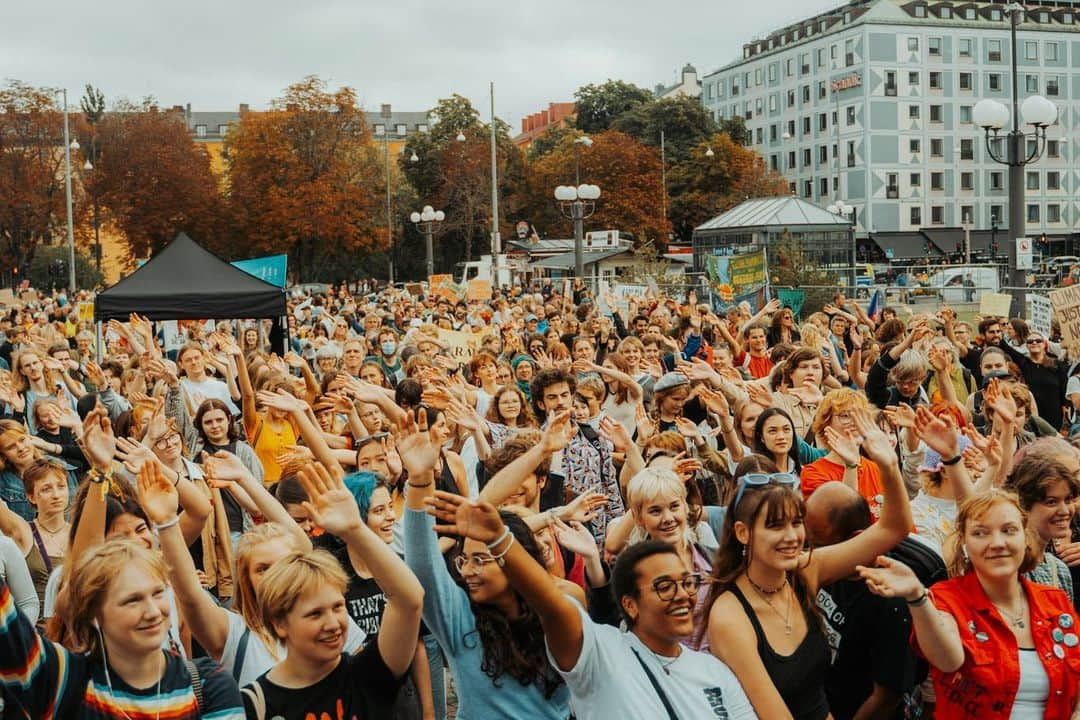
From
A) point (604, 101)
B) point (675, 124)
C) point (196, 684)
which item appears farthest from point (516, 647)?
point (604, 101)

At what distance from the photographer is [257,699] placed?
3510mm

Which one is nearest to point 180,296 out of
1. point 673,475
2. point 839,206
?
point 673,475

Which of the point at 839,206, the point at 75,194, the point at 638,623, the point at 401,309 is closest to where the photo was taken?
the point at 638,623

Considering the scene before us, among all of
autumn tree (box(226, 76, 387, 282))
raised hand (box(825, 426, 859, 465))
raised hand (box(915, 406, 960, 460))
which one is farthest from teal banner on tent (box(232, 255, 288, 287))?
autumn tree (box(226, 76, 387, 282))

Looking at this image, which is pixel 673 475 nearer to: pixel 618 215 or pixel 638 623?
pixel 638 623

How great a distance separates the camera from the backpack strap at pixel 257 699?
3.49 metres

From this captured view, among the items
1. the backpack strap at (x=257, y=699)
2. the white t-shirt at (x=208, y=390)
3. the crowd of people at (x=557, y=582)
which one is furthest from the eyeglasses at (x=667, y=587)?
the white t-shirt at (x=208, y=390)

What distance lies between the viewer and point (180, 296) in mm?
13648

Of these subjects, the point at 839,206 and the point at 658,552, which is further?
the point at 839,206

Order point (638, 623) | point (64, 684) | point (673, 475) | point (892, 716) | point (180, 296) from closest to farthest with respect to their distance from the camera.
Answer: point (64, 684), point (638, 623), point (892, 716), point (673, 475), point (180, 296)

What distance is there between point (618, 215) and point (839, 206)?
53.2 ft

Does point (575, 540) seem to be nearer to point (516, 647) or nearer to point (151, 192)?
point (516, 647)

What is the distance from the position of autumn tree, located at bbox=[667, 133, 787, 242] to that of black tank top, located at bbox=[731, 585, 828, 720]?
6839 cm

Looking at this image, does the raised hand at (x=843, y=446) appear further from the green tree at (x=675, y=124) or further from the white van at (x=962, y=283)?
the green tree at (x=675, y=124)
